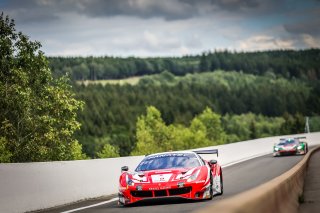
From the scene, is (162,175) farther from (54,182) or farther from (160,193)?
(54,182)

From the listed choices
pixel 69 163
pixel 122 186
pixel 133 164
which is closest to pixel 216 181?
pixel 122 186

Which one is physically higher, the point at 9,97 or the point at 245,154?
the point at 9,97

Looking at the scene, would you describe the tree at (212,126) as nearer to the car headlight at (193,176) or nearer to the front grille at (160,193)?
the car headlight at (193,176)

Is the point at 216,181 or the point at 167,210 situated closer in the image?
the point at 167,210

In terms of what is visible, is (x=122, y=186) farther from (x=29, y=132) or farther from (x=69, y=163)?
(x=29, y=132)

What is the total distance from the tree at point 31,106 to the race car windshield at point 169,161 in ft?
83.5

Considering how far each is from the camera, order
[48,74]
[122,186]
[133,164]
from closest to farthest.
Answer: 1. [122,186]
2. [133,164]
3. [48,74]

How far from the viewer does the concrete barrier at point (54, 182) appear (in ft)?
44.8

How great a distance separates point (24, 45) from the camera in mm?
42656

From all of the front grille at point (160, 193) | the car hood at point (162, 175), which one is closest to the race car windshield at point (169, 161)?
the car hood at point (162, 175)

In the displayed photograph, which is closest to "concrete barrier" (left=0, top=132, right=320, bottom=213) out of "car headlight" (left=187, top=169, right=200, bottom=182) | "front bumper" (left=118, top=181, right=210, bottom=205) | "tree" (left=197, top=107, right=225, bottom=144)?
"front bumper" (left=118, top=181, right=210, bottom=205)

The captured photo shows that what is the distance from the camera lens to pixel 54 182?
51.9ft

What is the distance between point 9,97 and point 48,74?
3.89 metres

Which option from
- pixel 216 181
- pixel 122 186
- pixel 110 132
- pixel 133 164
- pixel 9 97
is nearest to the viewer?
pixel 122 186
